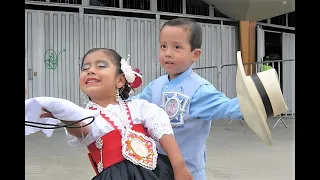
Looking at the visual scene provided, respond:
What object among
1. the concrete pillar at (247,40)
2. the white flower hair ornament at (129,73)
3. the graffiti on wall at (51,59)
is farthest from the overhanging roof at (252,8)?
the white flower hair ornament at (129,73)

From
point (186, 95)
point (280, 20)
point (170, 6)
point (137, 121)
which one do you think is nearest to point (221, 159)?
point (186, 95)

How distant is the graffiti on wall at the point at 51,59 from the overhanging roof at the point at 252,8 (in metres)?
4.01

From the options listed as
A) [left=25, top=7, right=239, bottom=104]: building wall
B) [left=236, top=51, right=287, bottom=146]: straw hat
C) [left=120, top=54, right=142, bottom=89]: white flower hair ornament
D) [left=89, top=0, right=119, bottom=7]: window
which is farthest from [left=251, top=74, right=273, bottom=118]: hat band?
[left=89, top=0, right=119, bottom=7]: window

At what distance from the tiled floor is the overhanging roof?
3494 millimetres

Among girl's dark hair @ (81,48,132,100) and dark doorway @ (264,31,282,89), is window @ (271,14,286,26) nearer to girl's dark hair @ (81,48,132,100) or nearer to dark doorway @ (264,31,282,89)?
dark doorway @ (264,31,282,89)

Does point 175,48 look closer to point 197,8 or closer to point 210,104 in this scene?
point 210,104

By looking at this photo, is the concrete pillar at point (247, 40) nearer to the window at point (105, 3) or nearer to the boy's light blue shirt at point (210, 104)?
the window at point (105, 3)

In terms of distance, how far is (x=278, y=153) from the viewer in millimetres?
6473

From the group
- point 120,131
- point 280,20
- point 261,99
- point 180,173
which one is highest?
point 280,20

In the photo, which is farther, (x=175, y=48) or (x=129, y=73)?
(x=175, y=48)

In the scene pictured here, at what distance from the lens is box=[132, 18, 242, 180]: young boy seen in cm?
201

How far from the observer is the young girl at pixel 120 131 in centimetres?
167

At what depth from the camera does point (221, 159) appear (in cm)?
602

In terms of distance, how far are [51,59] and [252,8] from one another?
492cm
